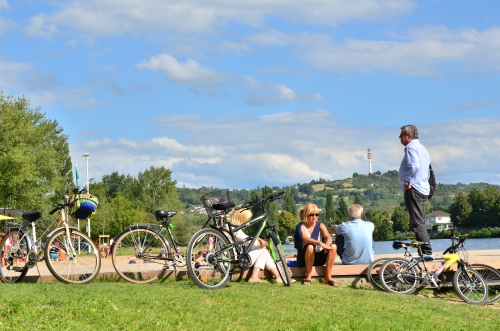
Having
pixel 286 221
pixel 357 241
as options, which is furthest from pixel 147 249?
pixel 286 221

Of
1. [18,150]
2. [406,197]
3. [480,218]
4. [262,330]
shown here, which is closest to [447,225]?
[406,197]

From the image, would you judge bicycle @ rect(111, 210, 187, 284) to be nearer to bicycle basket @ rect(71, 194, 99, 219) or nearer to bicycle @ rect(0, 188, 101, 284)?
bicycle @ rect(0, 188, 101, 284)

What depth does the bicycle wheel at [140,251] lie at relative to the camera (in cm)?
954

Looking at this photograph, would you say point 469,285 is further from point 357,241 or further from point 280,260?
point 280,260

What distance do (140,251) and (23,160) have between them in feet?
124

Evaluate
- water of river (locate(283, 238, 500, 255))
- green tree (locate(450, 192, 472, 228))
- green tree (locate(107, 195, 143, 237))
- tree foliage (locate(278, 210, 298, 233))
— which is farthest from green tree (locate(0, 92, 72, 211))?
tree foliage (locate(278, 210, 298, 233))

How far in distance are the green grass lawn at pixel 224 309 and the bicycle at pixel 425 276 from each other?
29.8 inches

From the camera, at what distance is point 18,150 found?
45688 millimetres

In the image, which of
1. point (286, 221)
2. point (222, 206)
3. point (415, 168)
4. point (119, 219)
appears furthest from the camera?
point (286, 221)

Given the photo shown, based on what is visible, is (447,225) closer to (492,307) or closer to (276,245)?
(492,307)

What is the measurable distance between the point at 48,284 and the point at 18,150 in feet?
128

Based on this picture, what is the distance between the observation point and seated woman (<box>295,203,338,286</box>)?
1003 cm

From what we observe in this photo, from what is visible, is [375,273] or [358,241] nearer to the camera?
[375,273]

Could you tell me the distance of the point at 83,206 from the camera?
966 cm
